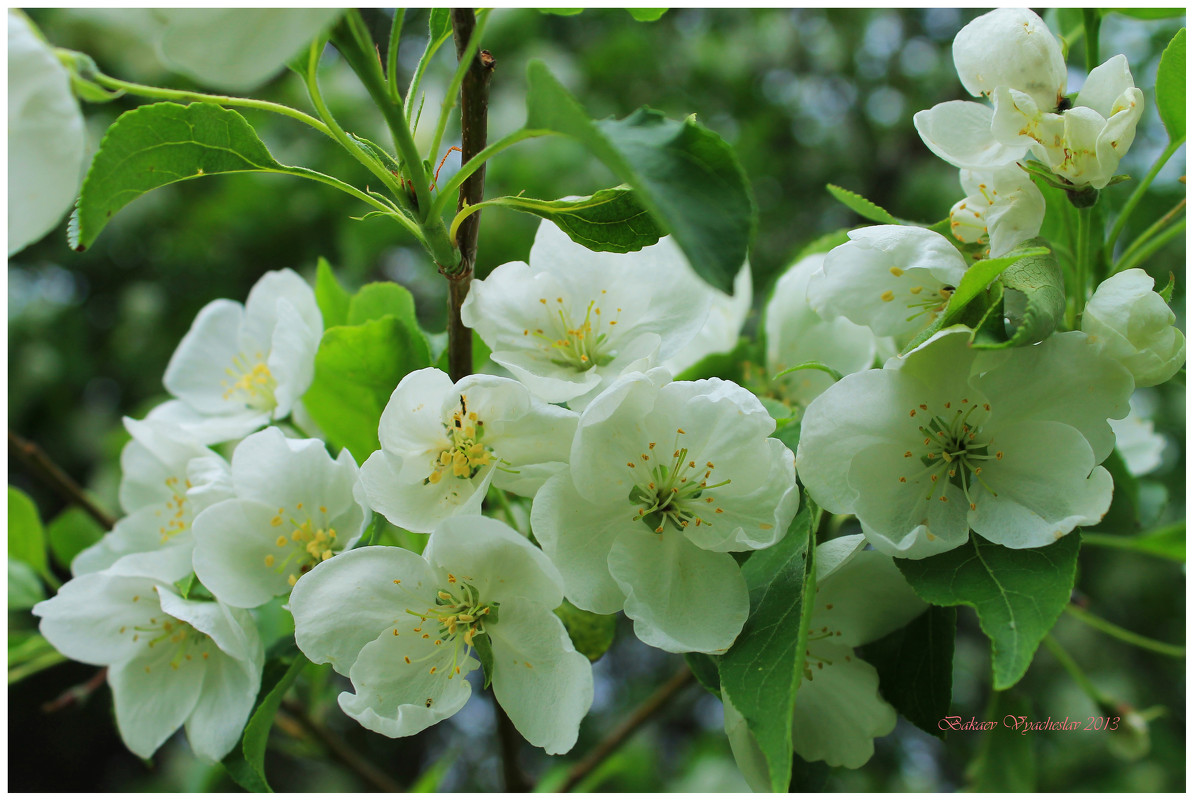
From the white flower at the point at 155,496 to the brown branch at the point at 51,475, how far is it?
373 mm

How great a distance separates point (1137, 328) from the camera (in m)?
0.70

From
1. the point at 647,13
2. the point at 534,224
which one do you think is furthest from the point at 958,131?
the point at 534,224

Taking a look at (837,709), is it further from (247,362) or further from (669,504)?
(247,362)

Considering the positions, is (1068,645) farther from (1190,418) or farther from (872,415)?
(872,415)

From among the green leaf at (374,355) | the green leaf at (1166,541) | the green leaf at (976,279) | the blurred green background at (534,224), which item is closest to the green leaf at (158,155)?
the green leaf at (374,355)

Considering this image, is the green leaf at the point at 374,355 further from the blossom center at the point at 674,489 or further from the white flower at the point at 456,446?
the blossom center at the point at 674,489

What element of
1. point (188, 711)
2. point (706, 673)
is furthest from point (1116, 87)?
point (188, 711)

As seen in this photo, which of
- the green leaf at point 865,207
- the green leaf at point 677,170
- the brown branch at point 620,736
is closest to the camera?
the green leaf at point 677,170

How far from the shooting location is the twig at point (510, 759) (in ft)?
3.67

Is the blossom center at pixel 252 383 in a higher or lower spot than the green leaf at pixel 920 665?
higher

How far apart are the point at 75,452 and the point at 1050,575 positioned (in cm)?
296

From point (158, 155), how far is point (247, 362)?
1.51 ft

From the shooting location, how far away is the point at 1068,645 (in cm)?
302

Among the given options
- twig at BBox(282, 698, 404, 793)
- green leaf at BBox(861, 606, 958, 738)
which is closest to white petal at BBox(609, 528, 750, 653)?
green leaf at BBox(861, 606, 958, 738)
